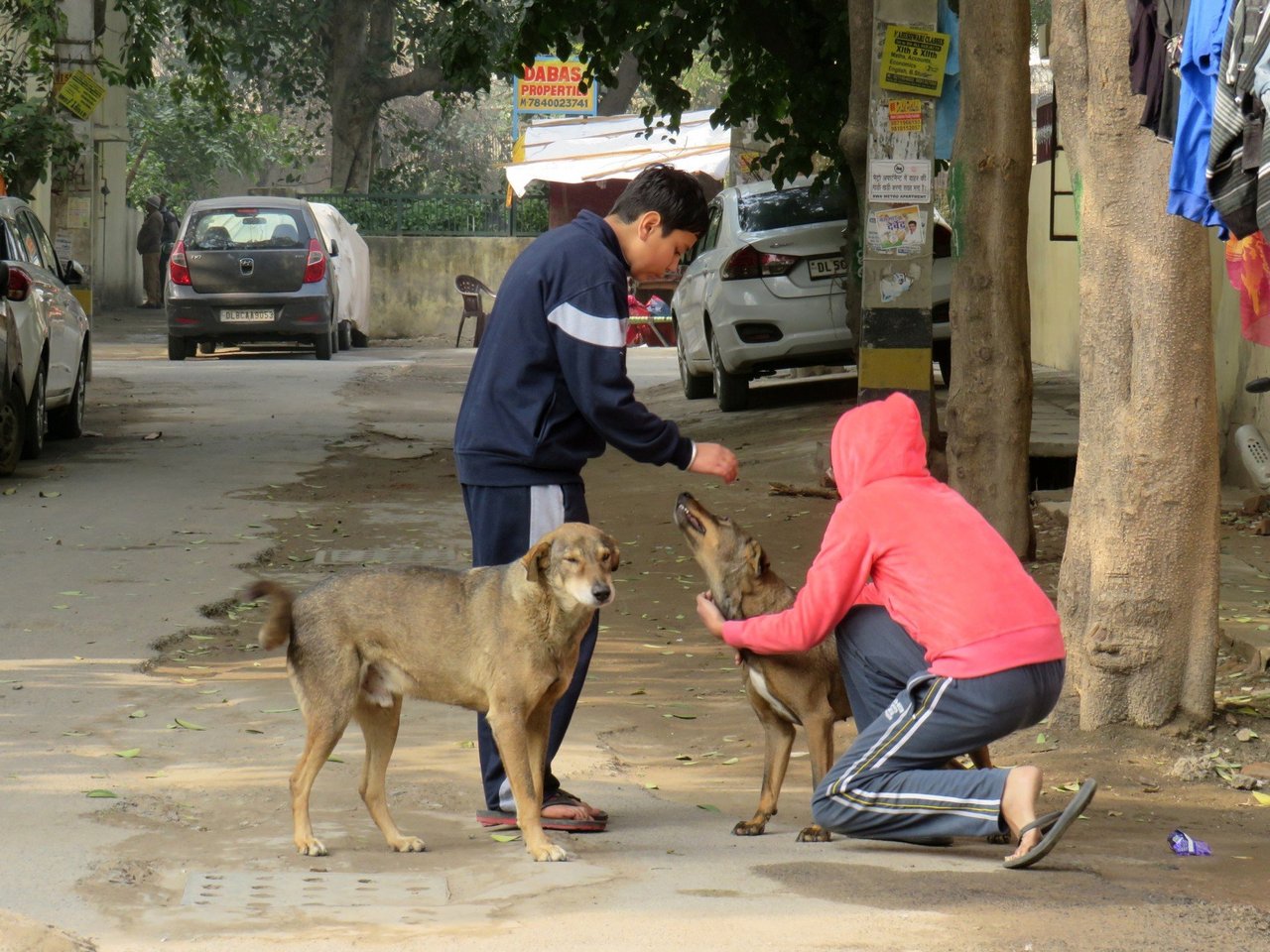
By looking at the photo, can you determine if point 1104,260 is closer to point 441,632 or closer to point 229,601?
point 441,632

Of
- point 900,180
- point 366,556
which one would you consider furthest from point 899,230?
point 366,556

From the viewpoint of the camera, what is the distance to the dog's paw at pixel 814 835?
492 cm

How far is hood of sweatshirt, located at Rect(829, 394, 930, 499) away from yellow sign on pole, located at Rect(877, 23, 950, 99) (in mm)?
5093

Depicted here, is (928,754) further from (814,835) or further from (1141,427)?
(1141,427)

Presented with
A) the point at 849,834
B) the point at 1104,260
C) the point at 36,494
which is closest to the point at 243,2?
the point at 36,494

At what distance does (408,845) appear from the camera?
15.6 feet

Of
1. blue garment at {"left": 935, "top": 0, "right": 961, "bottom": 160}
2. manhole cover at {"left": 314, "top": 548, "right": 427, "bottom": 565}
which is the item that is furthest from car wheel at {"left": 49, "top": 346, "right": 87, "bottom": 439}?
blue garment at {"left": 935, "top": 0, "right": 961, "bottom": 160}

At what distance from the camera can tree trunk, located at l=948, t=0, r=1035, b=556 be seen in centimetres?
851

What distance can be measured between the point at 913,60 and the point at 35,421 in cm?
693

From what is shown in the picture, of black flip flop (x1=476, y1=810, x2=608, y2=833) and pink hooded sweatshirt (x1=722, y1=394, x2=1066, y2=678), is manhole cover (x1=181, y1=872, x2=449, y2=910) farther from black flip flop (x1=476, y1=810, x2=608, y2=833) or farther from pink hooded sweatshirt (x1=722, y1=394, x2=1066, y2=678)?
pink hooded sweatshirt (x1=722, y1=394, x2=1066, y2=678)

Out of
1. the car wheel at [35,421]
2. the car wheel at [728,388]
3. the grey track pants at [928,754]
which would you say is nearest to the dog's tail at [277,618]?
the grey track pants at [928,754]

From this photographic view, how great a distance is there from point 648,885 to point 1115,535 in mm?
2416

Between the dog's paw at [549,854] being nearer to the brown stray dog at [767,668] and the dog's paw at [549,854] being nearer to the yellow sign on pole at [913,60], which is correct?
the brown stray dog at [767,668]

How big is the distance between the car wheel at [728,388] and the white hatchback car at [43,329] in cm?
562
